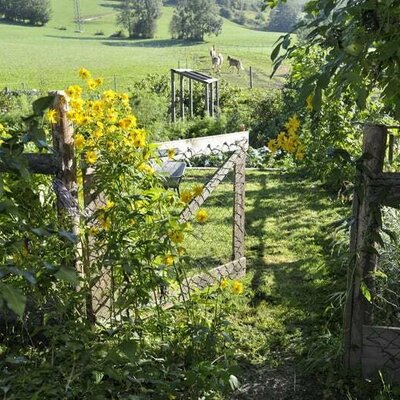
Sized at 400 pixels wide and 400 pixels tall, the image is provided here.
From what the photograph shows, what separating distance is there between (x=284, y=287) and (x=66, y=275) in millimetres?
3593

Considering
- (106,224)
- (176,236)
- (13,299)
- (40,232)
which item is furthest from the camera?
(106,224)

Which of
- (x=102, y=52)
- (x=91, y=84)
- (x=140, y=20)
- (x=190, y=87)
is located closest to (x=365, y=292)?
(x=91, y=84)

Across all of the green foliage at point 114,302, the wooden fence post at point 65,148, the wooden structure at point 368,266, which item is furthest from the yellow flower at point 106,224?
the wooden structure at point 368,266

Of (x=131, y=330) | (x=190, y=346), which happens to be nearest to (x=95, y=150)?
(x=131, y=330)

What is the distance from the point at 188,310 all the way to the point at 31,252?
931 millimetres

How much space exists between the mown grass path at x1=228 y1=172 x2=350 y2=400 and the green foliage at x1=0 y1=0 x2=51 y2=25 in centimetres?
8287

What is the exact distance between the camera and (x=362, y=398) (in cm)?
306

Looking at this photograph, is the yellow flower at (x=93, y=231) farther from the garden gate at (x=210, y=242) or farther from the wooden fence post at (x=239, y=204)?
the wooden fence post at (x=239, y=204)

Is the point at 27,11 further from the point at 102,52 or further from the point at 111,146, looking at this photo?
the point at 111,146

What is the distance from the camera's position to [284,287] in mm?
4773

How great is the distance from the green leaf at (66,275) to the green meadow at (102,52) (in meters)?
27.9

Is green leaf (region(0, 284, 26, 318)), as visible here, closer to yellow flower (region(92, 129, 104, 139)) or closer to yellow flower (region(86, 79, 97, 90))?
yellow flower (region(92, 129, 104, 139))

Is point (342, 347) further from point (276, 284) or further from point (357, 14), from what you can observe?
point (357, 14)

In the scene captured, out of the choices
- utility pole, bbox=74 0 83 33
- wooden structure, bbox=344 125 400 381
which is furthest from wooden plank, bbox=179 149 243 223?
utility pole, bbox=74 0 83 33
